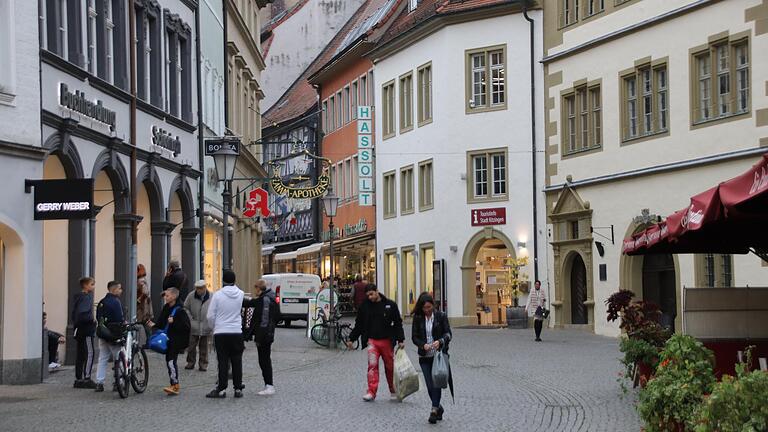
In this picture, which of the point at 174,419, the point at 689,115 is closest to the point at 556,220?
the point at 689,115

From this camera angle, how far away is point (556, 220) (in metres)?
41.7

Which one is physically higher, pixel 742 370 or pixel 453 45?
pixel 453 45

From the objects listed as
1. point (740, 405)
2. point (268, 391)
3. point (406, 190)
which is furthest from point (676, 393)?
point (406, 190)

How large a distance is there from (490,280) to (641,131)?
1211 cm

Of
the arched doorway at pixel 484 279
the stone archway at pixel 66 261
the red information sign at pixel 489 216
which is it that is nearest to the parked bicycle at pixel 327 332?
the stone archway at pixel 66 261

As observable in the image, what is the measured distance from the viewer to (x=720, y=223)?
1488 centimetres

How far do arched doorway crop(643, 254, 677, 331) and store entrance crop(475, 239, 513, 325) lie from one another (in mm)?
10262

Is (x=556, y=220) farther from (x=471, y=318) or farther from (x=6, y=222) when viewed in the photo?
(x=6, y=222)

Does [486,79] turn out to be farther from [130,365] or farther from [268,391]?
[130,365]

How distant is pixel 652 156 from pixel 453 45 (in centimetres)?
1274

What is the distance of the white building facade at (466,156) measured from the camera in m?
44.3

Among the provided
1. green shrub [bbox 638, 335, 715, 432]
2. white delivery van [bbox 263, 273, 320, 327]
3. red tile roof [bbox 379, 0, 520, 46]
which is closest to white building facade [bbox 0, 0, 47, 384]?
green shrub [bbox 638, 335, 715, 432]

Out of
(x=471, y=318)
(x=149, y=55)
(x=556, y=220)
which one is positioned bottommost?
(x=471, y=318)

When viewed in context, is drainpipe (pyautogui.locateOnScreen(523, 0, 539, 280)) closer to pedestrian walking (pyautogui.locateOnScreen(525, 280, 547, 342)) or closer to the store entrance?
the store entrance
